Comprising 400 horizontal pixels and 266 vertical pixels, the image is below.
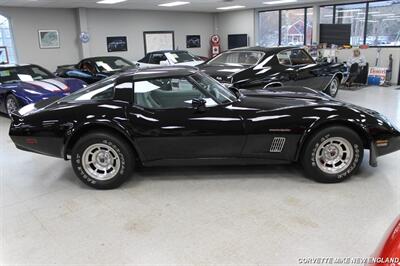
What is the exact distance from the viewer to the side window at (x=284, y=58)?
6841 millimetres

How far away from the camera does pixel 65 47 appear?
13.0 metres

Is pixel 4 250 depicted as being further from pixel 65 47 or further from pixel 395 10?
pixel 395 10

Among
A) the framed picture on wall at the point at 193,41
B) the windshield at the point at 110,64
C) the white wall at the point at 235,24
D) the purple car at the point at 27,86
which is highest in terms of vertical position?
the white wall at the point at 235,24

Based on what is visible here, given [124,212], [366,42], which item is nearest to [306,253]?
[124,212]

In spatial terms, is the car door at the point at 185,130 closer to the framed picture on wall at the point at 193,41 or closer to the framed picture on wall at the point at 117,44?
the framed picture on wall at the point at 117,44

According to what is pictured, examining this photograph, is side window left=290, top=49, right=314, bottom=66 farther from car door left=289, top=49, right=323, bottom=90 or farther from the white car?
the white car

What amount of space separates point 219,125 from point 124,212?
1211mm

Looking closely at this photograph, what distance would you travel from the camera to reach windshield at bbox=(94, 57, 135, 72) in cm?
918

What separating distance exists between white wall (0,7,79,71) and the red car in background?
13.0m

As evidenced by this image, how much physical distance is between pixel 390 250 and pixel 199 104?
7.50ft

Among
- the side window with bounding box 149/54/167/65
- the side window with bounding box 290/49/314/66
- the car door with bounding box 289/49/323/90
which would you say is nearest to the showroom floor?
the car door with bounding box 289/49/323/90

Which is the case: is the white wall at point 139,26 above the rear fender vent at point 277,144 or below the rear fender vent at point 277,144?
above

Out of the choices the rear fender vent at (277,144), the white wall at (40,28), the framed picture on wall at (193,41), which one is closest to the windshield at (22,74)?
the white wall at (40,28)

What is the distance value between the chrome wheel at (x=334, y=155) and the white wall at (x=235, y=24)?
13.3m
